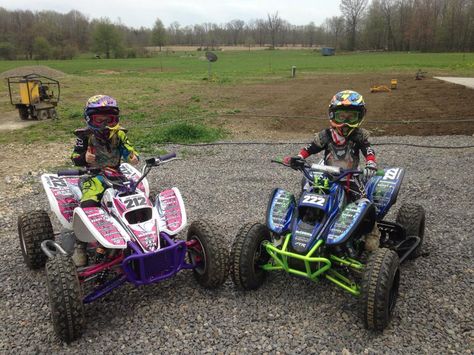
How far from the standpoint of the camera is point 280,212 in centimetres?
426

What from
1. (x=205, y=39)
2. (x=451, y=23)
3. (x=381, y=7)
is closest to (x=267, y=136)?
(x=451, y=23)

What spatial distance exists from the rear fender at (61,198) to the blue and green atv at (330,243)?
1898mm

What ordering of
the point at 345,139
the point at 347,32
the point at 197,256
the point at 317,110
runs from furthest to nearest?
1. the point at 347,32
2. the point at 317,110
3. the point at 345,139
4. the point at 197,256

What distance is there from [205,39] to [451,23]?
3570 inches

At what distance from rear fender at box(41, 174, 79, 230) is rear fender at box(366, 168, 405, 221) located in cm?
331

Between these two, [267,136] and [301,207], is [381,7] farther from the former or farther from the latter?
[301,207]

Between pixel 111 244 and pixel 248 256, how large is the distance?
1280 mm

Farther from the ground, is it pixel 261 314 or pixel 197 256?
pixel 197 256

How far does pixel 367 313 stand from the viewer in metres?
3.48

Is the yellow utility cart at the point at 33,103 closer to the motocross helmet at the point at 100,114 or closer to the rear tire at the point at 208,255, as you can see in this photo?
the motocross helmet at the point at 100,114

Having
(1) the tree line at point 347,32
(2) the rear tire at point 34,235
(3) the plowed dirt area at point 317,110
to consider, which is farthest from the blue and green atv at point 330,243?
(1) the tree line at point 347,32

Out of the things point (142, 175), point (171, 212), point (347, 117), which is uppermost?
point (347, 117)

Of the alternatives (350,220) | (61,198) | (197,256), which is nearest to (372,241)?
(350,220)

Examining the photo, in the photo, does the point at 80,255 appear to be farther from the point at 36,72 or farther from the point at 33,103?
the point at 36,72
